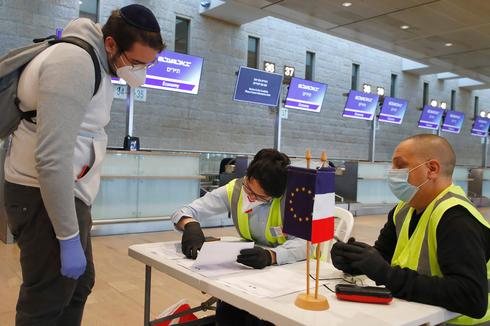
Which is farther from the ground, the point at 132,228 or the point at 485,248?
the point at 485,248

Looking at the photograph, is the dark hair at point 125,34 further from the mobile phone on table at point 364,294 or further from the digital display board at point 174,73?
the digital display board at point 174,73

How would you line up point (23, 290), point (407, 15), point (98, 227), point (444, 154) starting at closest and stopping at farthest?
1. point (23, 290)
2. point (444, 154)
3. point (98, 227)
4. point (407, 15)

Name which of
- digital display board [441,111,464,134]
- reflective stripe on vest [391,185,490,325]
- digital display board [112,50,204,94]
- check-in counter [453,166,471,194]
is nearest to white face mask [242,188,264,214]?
reflective stripe on vest [391,185,490,325]

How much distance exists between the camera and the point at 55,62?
3.82 ft

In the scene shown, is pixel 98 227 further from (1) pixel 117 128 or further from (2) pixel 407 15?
(2) pixel 407 15

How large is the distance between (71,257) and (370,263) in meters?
0.89

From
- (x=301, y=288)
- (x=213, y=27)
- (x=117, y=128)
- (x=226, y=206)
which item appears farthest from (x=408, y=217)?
(x=213, y=27)

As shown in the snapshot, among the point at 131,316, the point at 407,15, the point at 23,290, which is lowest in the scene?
the point at 131,316

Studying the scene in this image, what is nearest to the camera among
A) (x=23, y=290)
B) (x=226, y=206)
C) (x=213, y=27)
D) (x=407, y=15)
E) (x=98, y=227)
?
(x=23, y=290)

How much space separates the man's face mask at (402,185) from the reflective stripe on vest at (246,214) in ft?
1.68

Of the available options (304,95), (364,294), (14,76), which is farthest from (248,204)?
(304,95)

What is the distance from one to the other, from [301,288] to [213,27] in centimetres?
784

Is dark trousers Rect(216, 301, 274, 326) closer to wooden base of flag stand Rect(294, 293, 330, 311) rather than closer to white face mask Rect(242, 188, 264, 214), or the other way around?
white face mask Rect(242, 188, 264, 214)

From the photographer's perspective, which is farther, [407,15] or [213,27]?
[213,27]
